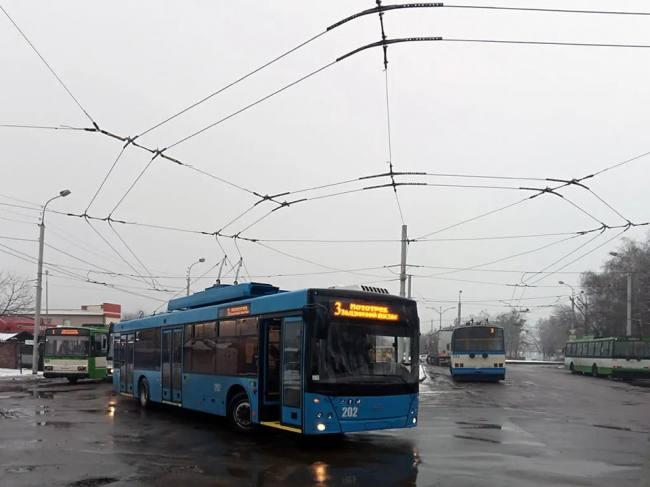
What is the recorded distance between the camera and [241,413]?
41.7 feet

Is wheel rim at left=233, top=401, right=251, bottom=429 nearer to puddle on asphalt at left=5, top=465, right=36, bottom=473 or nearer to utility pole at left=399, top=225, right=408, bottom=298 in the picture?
puddle on asphalt at left=5, top=465, right=36, bottom=473

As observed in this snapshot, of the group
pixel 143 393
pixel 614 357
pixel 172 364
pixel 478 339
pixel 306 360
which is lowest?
pixel 614 357

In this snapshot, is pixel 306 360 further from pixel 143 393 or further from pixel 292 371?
pixel 143 393

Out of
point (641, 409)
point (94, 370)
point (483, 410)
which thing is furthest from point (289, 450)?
point (94, 370)

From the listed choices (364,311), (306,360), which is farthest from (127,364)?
(364,311)

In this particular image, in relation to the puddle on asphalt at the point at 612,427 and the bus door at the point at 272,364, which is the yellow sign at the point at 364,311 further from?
the puddle on asphalt at the point at 612,427

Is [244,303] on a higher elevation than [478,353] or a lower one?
higher

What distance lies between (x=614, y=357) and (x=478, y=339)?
1224 centimetres

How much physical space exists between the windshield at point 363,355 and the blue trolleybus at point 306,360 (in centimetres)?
2

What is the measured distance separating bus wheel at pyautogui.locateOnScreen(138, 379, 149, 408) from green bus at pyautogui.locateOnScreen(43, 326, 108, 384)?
44.8 feet

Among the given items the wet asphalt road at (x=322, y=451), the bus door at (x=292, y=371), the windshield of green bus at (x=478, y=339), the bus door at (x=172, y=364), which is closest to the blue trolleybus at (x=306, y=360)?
the bus door at (x=292, y=371)

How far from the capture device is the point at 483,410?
17.9m

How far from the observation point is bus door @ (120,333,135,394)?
19.1 meters

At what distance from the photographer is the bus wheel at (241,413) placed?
12.5 m
